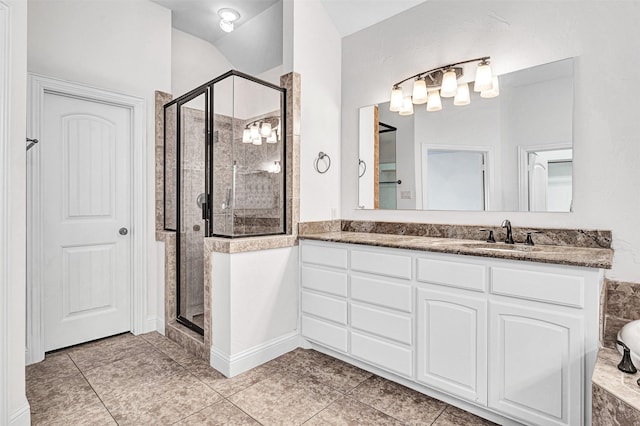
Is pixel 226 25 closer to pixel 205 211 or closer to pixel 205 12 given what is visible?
pixel 205 12

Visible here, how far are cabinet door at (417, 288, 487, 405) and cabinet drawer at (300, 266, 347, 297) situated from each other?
23.1 inches

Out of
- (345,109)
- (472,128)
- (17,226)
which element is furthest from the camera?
(345,109)

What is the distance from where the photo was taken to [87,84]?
2729 millimetres

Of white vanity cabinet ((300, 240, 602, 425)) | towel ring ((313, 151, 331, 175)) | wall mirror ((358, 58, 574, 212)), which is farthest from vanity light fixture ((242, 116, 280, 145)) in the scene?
white vanity cabinet ((300, 240, 602, 425))

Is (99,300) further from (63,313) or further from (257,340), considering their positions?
(257,340)

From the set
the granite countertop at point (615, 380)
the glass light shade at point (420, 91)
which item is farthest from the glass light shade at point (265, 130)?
the granite countertop at point (615, 380)

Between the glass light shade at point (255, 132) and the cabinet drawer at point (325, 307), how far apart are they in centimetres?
124

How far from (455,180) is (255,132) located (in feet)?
4.93

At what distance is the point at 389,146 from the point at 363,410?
1.95m

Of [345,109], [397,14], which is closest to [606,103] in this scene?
[397,14]

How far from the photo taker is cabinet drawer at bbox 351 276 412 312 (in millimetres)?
2078

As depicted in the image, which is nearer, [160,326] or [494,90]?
[494,90]

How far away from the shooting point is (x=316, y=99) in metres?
2.90

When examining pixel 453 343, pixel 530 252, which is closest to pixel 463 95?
pixel 530 252
